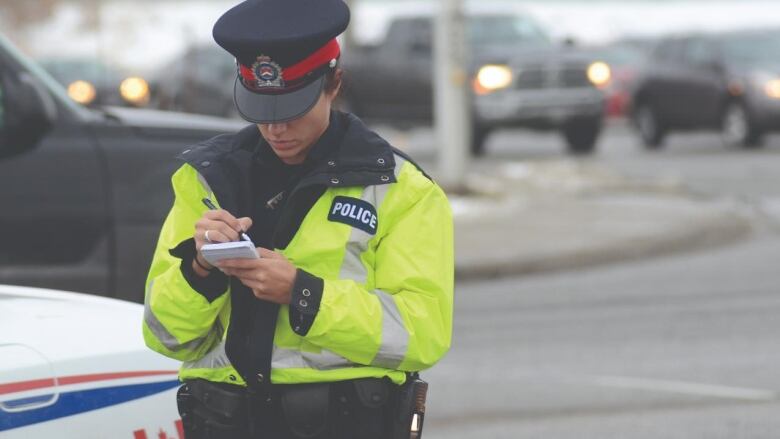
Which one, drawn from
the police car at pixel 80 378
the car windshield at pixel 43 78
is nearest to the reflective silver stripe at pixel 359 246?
the police car at pixel 80 378

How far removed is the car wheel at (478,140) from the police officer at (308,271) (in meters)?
20.9

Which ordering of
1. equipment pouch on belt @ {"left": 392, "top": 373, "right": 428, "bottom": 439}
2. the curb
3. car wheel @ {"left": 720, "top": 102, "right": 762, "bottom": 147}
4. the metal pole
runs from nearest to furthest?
equipment pouch on belt @ {"left": 392, "top": 373, "right": 428, "bottom": 439} < the curb < the metal pole < car wheel @ {"left": 720, "top": 102, "right": 762, "bottom": 147}

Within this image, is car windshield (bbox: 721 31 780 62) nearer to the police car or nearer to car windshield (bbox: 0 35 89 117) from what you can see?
car windshield (bbox: 0 35 89 117)

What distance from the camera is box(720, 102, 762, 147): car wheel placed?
24.5 m

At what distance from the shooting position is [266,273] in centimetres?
349

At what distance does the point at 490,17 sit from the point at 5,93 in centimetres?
1847

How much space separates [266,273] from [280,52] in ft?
1.52

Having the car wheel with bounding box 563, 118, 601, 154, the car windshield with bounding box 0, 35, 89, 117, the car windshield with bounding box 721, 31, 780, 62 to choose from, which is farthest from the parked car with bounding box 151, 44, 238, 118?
the car windshield with bounding box 0, 35, 89, 117

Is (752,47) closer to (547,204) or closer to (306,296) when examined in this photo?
(547,204)

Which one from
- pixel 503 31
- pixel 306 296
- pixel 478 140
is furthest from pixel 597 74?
pixel 306 296

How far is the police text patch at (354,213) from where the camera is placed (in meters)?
3.67

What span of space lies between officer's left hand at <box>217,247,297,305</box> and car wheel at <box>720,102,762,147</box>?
2139 centimetres

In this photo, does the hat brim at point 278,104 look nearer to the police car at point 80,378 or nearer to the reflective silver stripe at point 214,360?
the reflective silver stripe at point 214,360

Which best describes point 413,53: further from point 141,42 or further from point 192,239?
point 141,42
